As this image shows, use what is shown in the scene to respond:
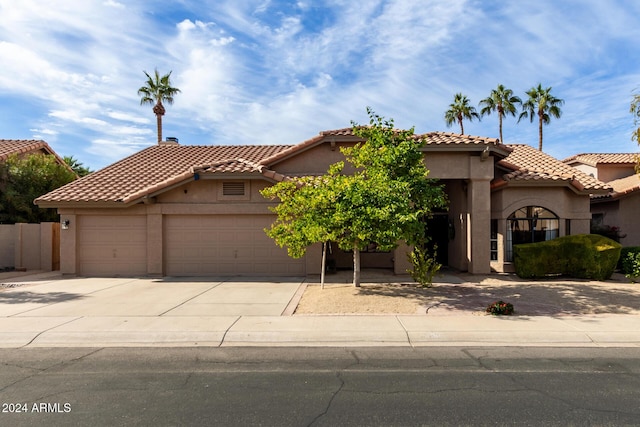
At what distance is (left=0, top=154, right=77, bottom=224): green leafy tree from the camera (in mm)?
18172

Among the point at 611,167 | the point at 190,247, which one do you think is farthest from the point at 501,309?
the point at 611,167

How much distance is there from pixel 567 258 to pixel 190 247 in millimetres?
13049

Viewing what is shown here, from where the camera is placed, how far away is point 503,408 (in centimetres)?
419

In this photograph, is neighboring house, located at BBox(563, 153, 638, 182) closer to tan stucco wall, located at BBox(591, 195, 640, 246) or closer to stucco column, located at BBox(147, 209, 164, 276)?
tan stucco wall, located at BBox(591, 195, 640, 246)

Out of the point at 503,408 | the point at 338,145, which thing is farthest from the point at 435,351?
the point at 338,145

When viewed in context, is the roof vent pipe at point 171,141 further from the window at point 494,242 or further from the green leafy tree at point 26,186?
the window at point 494,242

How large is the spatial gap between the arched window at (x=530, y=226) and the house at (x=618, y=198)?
2.82 m

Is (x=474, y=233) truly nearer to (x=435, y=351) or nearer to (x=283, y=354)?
(x=435, y=351)

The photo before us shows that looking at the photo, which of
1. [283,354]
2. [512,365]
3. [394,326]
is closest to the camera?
[512,365]

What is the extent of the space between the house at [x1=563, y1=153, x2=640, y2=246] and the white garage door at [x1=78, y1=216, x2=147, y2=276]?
18.0 m

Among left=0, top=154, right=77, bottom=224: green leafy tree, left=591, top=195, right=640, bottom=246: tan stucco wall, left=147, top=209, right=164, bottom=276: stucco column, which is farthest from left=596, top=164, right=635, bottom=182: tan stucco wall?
left=0, top=154, right=77, bottom=224: green leafy tree

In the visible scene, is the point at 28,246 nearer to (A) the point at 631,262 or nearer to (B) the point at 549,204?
(B) the point at 549,204

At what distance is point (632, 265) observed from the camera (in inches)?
490

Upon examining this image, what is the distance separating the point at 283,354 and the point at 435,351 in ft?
8.08
